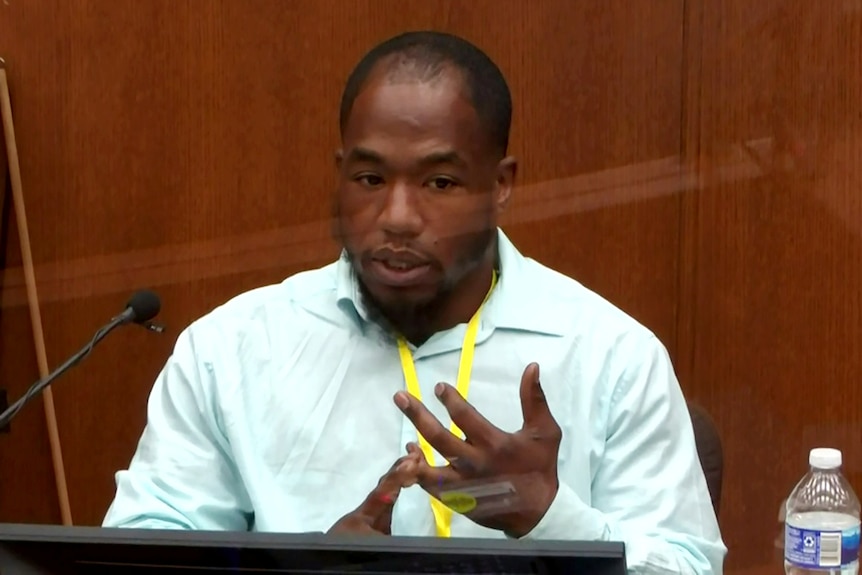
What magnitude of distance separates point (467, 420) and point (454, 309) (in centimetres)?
42

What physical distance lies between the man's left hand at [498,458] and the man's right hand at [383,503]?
2cm

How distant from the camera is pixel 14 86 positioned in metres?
2.15

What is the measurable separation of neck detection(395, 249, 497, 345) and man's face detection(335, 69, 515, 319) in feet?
0.06

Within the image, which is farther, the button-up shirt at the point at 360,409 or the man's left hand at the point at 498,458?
the button-up shirt at the point at 360,409

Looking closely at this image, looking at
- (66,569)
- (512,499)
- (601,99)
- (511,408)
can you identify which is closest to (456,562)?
(66,569)

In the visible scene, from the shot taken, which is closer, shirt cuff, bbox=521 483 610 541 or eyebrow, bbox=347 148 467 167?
shirt cuff, bbox=521 483 610 541

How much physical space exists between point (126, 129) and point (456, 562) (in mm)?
1683

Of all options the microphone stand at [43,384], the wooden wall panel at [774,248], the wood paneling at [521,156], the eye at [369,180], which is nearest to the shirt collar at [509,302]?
the eye at [369,180]

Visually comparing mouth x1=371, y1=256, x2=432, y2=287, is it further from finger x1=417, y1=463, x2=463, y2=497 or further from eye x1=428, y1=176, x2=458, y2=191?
finger x1=417, y1=463, x2=463, y2=497

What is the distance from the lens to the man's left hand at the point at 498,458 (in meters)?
0.98

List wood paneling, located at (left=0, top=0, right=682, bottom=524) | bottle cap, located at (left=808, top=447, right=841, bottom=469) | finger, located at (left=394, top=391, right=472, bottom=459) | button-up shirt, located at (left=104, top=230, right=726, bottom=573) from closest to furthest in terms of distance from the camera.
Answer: finger, located at (left=394, top=391, right=472, bottom=459) < button-up shirt, located at (left=104, top=230, right=726, bottom=573) < bottle cap, located at (left=808, top=447, right=841, bottom=469) < wood paneling, located at (left=0, top=0, right=682, bottom=524)

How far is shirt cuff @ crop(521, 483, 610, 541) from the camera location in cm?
105

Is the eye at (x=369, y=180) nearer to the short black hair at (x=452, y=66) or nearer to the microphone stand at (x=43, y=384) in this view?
the short black hair at (x=452, y=66)

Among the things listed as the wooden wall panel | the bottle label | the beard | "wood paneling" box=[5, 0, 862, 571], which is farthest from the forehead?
the wooden wall panel
